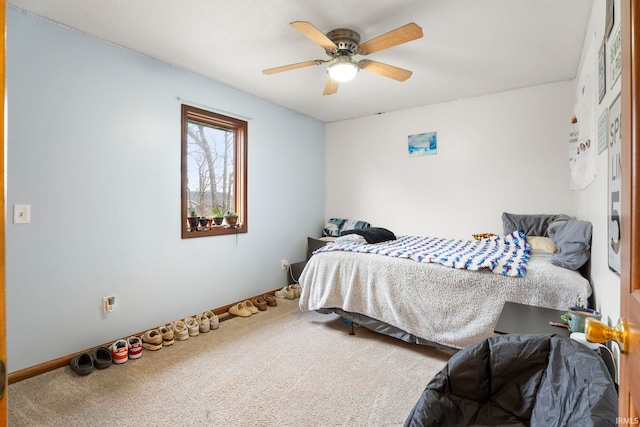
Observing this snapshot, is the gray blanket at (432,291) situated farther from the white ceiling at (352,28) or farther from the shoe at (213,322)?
the white ceiling at (352,28)

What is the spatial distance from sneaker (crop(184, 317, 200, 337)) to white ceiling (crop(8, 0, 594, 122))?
2.35 metres

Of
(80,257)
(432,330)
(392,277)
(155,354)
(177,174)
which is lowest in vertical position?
(155,354)

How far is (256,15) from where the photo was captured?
2125 millimetres

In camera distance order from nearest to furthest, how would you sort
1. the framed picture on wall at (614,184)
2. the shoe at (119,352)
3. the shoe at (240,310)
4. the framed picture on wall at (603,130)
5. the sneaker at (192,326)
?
1. the framed picture on wall at (614,184)
2. the framed picture on wall at (603,130)
3. the shoe at (119,352)
4. the sneaker at (192,326)
5. the shoe at (240,310)

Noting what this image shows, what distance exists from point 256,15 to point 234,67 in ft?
2.91

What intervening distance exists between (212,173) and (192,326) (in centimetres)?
158

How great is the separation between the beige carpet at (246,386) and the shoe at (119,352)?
6 centimetres

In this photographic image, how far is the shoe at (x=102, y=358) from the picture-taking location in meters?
2.22

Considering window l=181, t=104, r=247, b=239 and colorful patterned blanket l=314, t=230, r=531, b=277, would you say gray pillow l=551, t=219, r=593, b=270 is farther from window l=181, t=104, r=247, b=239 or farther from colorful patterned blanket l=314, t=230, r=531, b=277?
window l=181, t=104, r=247, b=239

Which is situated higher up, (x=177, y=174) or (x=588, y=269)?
(x=177, y=174)

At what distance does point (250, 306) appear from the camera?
346 centimetres

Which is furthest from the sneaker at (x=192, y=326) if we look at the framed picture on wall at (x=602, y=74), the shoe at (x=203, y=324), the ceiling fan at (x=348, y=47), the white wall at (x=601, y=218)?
the framed picture on wall at (x=602, y=74)

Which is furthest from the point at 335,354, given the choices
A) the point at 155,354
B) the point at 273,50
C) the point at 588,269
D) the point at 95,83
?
the point at 95,83

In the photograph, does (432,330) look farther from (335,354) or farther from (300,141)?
(300,141)
